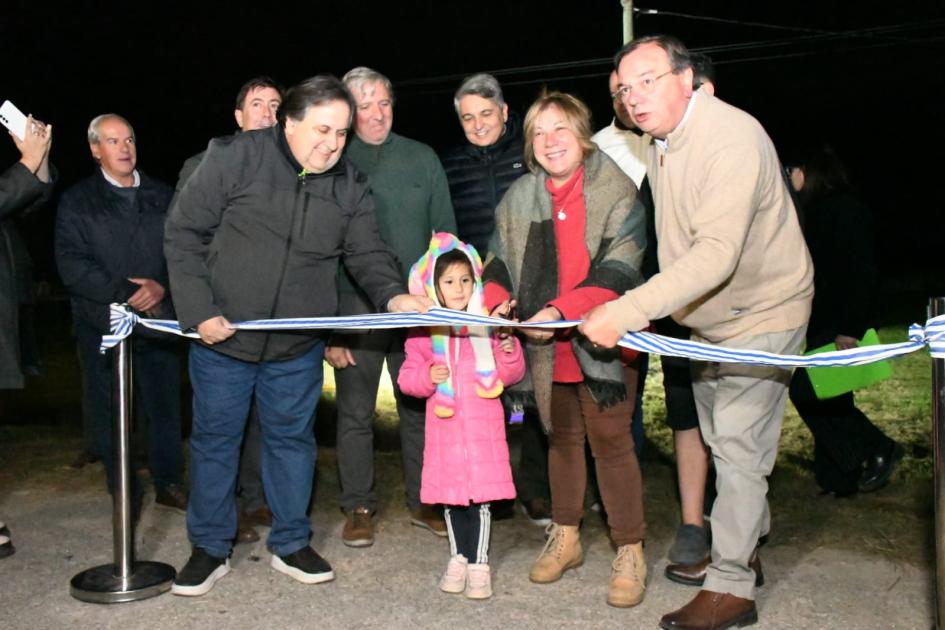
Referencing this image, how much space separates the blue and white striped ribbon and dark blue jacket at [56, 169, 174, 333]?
1233 millimetres

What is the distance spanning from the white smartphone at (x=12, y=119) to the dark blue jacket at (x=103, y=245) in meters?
1.23

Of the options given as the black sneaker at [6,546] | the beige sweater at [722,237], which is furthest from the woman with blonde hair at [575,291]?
the black sneaker at [6,546]

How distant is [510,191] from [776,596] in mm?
2135

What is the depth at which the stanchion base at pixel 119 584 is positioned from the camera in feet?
15.1

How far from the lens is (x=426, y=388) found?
4.80 m

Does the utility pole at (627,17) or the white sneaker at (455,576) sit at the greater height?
the utility pole at (627,17)

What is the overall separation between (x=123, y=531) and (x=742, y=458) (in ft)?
8.91

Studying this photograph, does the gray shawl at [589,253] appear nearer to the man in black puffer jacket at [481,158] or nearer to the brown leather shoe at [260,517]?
the man in black puffer jacket at [481,158]

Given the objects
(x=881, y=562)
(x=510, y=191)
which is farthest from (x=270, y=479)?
(x=881, y=562)

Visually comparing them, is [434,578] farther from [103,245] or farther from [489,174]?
[103,245]

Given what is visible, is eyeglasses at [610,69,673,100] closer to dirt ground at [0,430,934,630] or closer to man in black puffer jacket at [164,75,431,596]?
man in black puffer jacket at [164,75,431,596]

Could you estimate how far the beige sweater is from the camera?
385 centimetres

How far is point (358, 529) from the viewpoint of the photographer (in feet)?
17.8

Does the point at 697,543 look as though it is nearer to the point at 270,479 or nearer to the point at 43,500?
the point at 270,479
